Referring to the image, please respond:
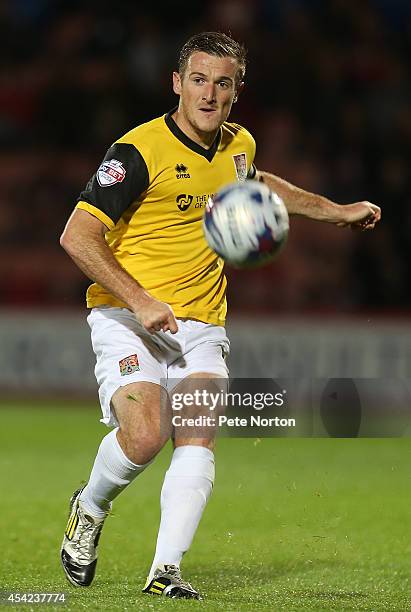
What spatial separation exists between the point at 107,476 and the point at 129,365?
17.9 inches

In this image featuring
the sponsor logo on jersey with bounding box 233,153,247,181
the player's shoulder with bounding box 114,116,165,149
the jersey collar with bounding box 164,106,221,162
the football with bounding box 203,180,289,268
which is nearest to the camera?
the football with bounding box 203,180,289,268

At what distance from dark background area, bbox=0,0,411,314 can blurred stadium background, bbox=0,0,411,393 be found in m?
0.02

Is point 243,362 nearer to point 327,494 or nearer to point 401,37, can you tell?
point 401,37

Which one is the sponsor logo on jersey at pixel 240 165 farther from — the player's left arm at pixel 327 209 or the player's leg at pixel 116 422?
the player's leg at pixel 116 422

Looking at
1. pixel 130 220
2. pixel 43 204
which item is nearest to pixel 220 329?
pixel 130 220

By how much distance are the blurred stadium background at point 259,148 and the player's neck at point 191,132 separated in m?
7.48

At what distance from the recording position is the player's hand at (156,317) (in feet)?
15.1

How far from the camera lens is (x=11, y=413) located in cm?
1196

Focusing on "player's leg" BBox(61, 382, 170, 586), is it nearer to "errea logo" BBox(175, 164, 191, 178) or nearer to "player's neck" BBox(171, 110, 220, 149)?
"errea logo" BBox(175, 164, 191, 178)

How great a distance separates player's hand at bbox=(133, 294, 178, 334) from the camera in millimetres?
4613

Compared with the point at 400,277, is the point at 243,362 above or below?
below

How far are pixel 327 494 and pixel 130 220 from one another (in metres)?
1.45

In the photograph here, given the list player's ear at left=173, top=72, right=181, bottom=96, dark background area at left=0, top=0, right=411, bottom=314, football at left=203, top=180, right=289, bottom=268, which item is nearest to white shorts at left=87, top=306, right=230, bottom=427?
football at left=203, top=180, right=289, bottom=268

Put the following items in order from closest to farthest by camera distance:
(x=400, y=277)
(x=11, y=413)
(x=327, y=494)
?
(x=327, y=494)
(x=11, y=413)
(x=400, y=277)
